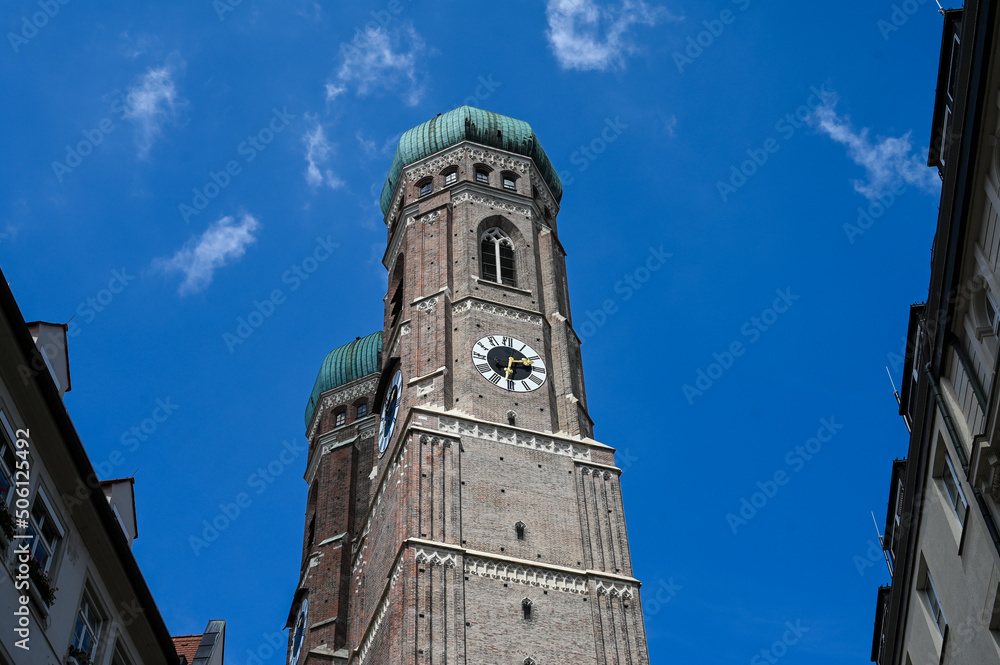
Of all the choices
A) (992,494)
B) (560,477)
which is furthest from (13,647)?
(560,477)

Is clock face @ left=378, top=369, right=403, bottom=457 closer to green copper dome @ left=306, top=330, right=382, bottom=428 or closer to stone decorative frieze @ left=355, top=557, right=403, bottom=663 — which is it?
stone decorative frieze @ left=355, top=557, right=403, bottom=663

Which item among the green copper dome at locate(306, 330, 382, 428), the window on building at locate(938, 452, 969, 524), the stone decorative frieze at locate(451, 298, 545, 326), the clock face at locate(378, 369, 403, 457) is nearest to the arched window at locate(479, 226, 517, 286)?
the stone decorative frieze at locate(451, 298, 545, 326)

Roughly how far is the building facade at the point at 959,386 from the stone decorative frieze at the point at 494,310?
84.9 feet

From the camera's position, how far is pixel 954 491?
69.3ft

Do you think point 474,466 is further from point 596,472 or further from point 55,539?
point 55,539

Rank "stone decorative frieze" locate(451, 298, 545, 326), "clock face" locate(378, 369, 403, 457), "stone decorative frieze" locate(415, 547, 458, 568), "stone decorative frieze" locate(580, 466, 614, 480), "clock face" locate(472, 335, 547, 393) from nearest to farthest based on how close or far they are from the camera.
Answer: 1. "stone decorative frieze" locate(415, 547, 458, 568)
2. "stone decorative frieze" locate(580, 466, 614, 480)
3. "clock face" locate(472, 335, 547, 393)
4. "clock face" locate(378, 369, 403, 457)
5. "stone decorative frieze" locate(451, 298, 545, 326)

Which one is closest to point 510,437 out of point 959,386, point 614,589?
point 614,589

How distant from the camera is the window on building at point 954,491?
797 inches

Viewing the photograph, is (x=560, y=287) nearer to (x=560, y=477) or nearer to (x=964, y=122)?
(x=560, y=477)

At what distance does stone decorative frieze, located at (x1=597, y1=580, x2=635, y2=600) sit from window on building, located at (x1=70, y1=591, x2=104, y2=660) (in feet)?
75.6

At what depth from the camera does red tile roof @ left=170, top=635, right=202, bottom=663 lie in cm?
2676

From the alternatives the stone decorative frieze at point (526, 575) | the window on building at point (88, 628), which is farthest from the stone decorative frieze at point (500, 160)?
the window on building at point (88, 628)

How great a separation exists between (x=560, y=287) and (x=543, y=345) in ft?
15.6

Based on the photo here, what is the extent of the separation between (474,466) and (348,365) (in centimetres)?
2832
